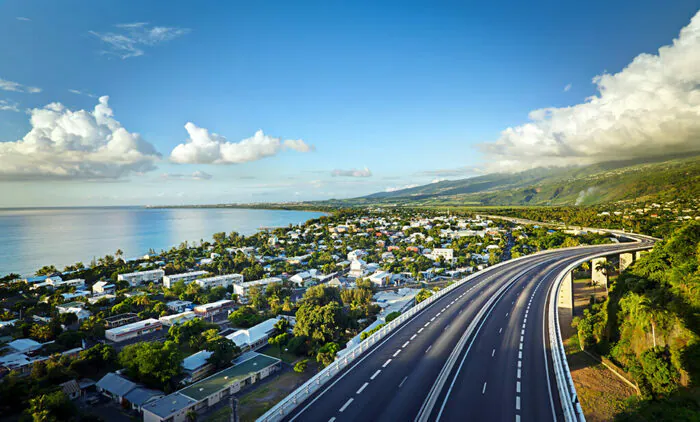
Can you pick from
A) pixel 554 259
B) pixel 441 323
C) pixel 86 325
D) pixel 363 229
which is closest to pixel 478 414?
pixel 441 323

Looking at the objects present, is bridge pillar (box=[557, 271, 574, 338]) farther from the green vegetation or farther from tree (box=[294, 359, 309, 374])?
tree (box=[294, 359, 309, 374])

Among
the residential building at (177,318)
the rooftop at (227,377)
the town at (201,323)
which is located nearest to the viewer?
the rooftop at (227,377)

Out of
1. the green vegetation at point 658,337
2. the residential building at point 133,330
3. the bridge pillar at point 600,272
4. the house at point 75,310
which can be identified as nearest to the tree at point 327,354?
the green vegetation at point 658,337

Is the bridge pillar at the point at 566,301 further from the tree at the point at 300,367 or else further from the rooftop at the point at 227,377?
the rooftop at the point at 227,377

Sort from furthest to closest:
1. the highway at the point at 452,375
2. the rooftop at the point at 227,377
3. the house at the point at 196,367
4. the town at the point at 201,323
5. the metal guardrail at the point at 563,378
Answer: the house at the point at 196,367 < the town at the point at 201,323 < the rooftop at the point at 227,377 < the highway at the point at 452,375 < the metal guardrail at the point at 563,378

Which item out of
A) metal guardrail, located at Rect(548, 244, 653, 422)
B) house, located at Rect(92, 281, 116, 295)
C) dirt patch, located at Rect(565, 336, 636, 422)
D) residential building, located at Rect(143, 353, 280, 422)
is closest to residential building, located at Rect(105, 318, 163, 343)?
residential building, located at Rect(143, 353, 280, 422)

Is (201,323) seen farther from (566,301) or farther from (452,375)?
(566,301)
